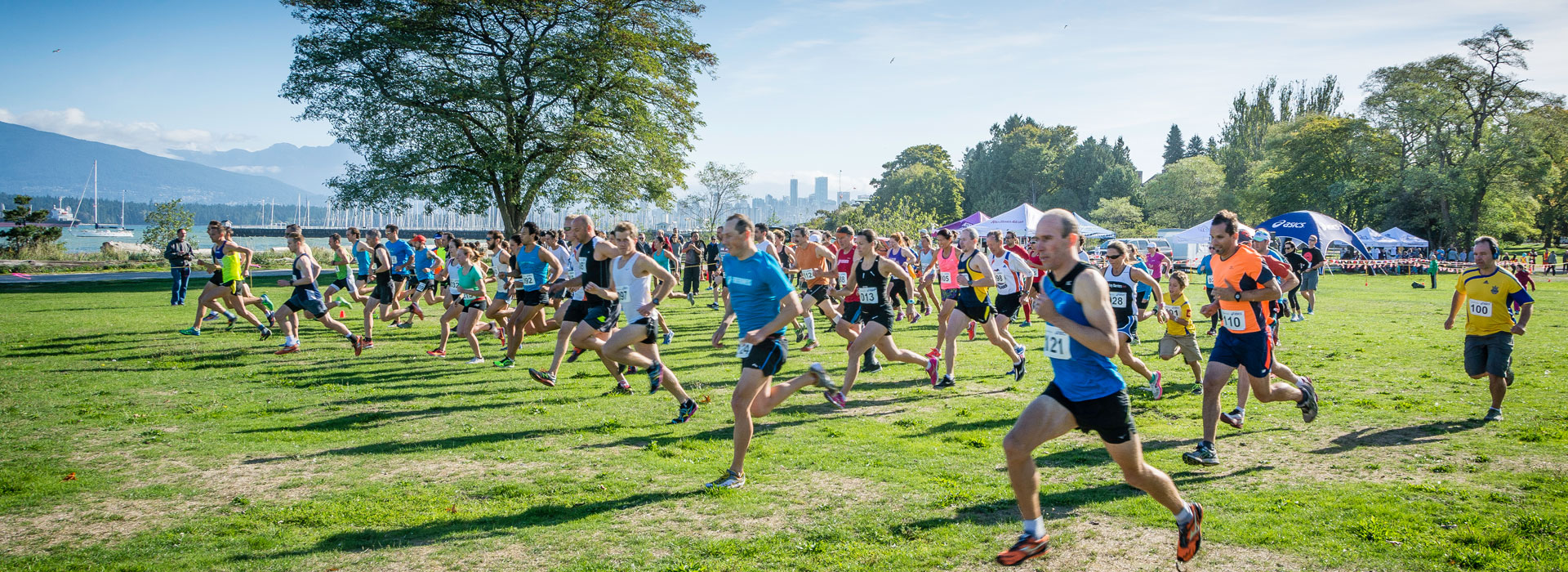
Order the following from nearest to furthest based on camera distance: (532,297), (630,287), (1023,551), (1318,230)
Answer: (1023,551)
(630,287)
(532,297)
(1318,230)

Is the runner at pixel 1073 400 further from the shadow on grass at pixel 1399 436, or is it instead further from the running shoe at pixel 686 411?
the running shoe at pixel 686 411

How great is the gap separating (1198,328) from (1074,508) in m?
14.2

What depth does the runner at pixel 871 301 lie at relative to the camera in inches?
349

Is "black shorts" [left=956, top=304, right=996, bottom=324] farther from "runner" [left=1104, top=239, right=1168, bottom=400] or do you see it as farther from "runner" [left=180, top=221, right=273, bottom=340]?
"runner" [left=180, top=221, right=273, bottom=340]

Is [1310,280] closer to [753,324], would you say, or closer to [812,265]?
[812,265]

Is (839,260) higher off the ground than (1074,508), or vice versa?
(839,260)

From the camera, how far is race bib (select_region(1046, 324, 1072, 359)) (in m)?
4.29

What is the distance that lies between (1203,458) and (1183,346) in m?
3.21

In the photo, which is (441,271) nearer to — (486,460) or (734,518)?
(486,460)

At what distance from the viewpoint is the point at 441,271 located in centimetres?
1717

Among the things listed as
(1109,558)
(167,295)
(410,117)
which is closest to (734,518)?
(1109,558)

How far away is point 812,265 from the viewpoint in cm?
1509

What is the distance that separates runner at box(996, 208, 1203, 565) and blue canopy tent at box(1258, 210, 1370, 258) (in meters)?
44.6

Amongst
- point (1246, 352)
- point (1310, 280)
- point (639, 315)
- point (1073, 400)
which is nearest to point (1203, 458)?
point (1246, 352)
